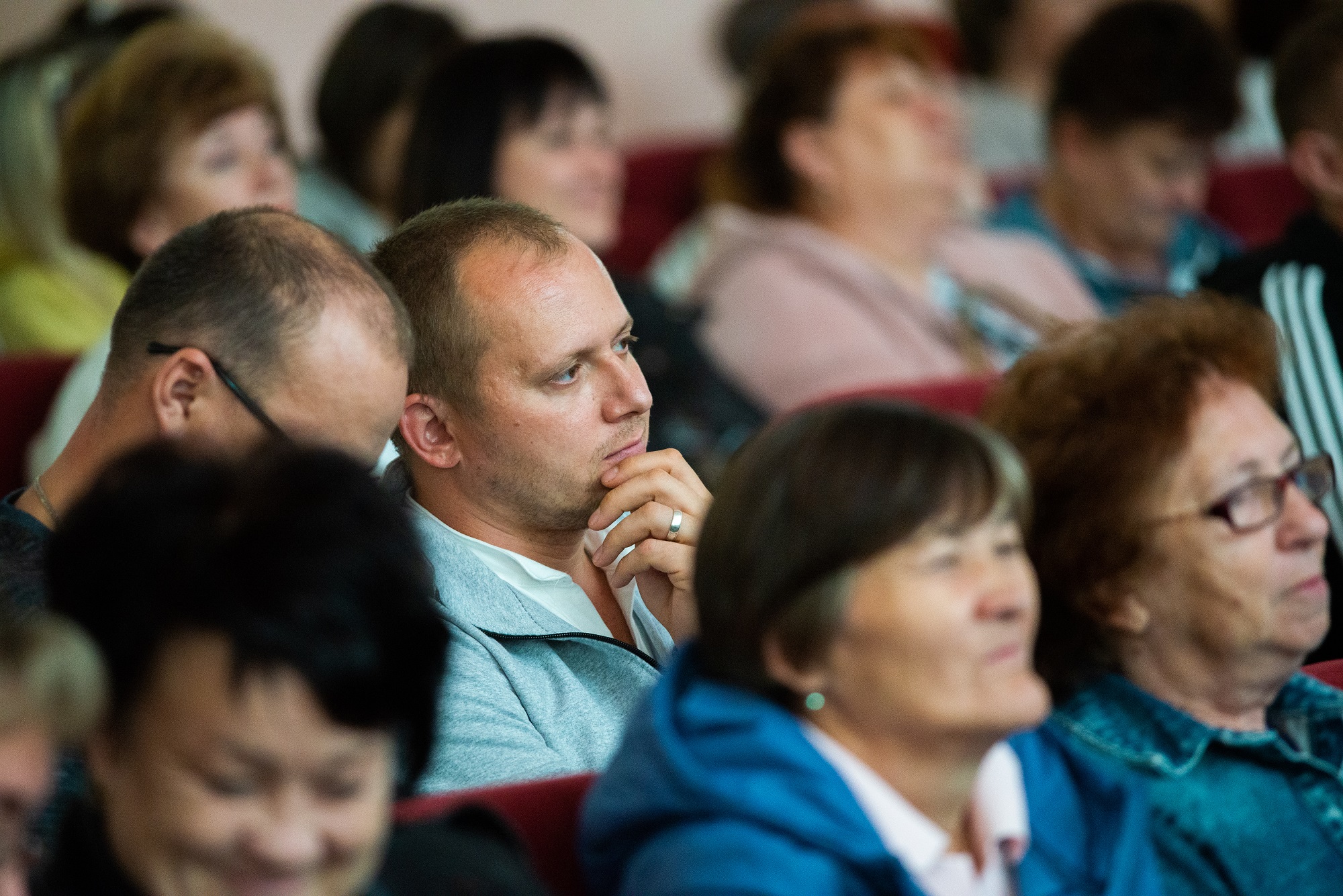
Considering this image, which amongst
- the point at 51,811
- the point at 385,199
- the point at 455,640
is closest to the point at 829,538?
the point at 455,640

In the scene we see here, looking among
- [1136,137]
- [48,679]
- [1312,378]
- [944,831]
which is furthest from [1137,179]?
[48,679]

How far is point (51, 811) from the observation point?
4.41 feet

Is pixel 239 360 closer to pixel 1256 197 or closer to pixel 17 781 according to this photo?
pixel 17 781

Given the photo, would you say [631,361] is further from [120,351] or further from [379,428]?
[120,351]

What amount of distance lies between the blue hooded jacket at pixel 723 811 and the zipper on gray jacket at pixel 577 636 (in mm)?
420

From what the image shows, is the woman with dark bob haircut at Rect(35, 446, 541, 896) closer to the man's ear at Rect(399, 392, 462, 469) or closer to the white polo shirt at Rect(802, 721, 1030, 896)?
the white polo shirt at Rect(802, 721, 1030, 896)

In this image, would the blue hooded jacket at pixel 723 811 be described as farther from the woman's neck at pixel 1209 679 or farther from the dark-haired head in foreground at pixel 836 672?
the woman's neck at pixel 1209 679

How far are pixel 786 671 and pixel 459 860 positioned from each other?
0.97 ft

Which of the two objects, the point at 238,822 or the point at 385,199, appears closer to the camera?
the point at 238,822

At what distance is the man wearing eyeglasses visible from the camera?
153cm

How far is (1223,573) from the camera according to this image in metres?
1.64

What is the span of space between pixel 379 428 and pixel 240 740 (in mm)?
582

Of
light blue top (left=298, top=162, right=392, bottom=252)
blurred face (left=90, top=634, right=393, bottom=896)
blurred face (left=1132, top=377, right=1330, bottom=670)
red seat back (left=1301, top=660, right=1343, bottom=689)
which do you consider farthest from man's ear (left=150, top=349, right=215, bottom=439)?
light blue top (left=298, top=162, right=392, bottom=252)

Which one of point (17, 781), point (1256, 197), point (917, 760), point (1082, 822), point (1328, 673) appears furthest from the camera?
point (1256, 197)
